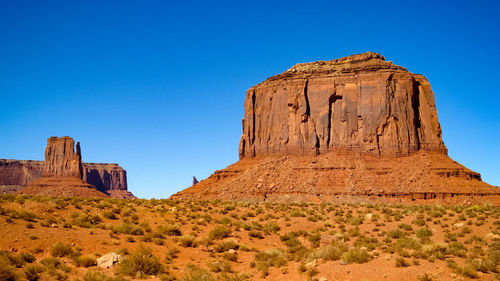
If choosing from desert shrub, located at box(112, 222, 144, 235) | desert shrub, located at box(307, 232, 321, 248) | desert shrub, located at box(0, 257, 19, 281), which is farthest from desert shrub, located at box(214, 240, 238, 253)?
desert shrub, located at box(0, 257, 19, 281)

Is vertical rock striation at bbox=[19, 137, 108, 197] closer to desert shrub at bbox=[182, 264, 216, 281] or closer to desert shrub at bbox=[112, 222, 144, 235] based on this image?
desert shrub at bbox=[112, 222, 144, 235]

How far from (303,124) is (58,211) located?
180ft

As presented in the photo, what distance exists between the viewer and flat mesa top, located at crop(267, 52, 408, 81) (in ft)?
225

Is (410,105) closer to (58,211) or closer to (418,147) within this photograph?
(418,147)

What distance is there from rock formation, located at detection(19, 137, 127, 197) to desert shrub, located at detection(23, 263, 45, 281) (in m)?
89.8

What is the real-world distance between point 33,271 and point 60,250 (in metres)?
2.52

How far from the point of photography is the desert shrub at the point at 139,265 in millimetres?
13953

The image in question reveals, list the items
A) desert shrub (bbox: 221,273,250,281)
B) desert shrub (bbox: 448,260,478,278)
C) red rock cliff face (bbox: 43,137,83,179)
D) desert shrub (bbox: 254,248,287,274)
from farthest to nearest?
red rock cliff face (bbox: 43,137,83,179), desert shrub (bbox: 254,248,287,274), desert shrub (bbox: 221,273,250,281), desert shrub (bbox: 448,260,478,278)

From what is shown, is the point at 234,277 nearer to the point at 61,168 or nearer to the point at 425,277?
the point at 425,277

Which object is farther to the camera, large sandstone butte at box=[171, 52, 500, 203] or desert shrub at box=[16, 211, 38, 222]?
large sandstone butte at box=[171, 52, 500, 203]

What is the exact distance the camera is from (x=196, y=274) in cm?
1385

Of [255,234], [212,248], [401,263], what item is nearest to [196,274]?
[212,248]

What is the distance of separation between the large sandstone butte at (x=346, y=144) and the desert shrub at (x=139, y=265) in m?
41.9

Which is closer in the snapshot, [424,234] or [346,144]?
[424,234]
